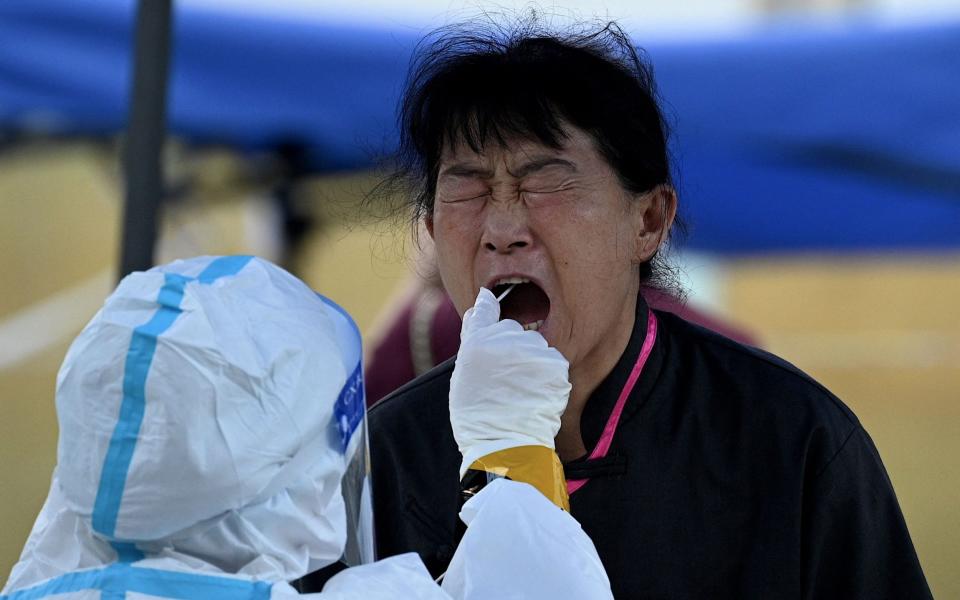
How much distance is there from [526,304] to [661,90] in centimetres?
198

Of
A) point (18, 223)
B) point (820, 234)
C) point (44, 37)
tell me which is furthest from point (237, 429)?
point (18, 223)

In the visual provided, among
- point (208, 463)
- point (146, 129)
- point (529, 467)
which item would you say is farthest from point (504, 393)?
point (146, 129)

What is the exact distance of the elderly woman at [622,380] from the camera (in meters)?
1.81

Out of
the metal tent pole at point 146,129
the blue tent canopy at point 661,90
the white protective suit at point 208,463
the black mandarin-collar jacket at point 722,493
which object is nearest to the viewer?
the white protective suit at point 208,463

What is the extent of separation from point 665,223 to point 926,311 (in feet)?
52.6

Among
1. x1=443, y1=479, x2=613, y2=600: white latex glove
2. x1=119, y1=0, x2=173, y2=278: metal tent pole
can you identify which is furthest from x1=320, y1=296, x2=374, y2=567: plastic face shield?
x1=119, y1=0, x2=173, y2=278: metal tent pole

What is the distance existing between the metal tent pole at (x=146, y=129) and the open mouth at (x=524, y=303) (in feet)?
2.82

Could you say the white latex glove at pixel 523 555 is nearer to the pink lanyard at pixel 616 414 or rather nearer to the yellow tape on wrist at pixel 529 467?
the yellow tape on wrist at pixel 529 467

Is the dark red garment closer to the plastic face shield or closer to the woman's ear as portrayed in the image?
the woman's ear

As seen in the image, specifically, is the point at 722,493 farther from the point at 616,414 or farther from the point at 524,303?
the point at 524,303

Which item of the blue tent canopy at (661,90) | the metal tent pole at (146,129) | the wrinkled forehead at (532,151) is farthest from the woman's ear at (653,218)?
the blue tent canopy at (661,90)

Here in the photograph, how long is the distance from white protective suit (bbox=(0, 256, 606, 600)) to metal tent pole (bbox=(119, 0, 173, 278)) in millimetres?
1045

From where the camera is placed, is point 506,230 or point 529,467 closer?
point 529,467

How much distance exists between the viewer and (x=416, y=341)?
305cm
